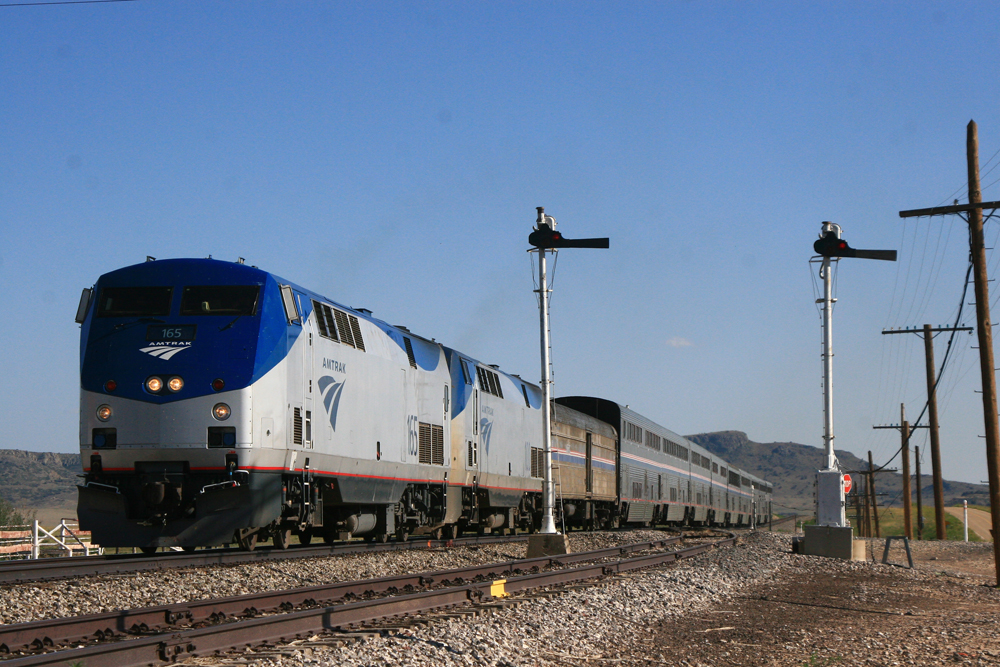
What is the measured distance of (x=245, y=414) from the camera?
46.2 feet

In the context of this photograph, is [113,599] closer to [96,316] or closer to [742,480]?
[96,316]

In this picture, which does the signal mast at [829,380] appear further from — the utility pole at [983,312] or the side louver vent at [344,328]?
the side louver vent at [344,328]

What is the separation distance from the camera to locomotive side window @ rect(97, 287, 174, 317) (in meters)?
14.8

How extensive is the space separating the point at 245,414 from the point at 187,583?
2476mm

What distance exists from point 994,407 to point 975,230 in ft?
12.7

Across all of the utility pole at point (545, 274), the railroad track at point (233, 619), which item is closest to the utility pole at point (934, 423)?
the utility pole at point (545, 274)

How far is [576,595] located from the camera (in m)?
13.1

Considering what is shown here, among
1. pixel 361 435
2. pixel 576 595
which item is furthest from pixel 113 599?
pixel 361 435

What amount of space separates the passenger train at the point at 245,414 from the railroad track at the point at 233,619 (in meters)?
2.74

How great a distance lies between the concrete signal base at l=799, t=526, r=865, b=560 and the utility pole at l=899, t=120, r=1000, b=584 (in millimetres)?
4370

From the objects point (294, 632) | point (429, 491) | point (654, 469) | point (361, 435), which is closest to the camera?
point (294, 632)

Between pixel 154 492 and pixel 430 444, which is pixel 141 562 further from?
pixel 430 444

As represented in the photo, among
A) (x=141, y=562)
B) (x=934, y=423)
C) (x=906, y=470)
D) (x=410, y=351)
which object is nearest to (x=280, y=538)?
(x=141, y=562)

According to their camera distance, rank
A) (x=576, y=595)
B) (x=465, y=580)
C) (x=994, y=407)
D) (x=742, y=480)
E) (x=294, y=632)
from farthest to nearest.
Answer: (x=742, y=480), (x=994, y=407), (x=465, y=580), (x=576, y=595), (x=294, y=632)
